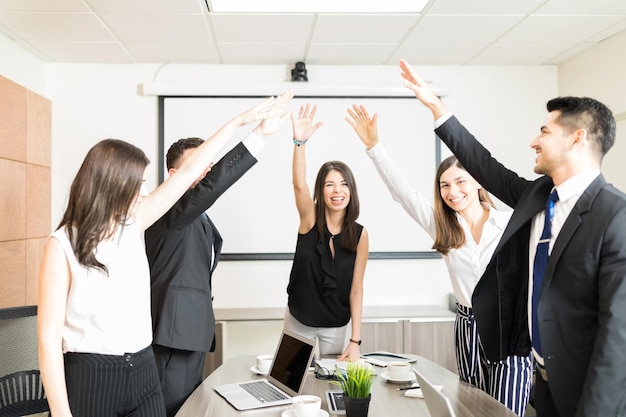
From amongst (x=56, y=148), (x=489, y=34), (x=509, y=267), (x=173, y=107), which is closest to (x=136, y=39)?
(x=173, y=107)

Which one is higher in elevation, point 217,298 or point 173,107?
point 173,107

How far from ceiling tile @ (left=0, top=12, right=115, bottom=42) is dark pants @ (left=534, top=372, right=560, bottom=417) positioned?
3180 millimetres

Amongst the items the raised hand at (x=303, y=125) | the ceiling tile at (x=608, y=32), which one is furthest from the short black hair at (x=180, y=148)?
the ceiling tile at (x=608, y=32)

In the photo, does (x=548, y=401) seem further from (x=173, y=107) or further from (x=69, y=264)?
(x=173, y=107)

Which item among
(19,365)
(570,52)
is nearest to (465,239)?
(19,365)

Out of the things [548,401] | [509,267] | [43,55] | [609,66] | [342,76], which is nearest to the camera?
[548,401]

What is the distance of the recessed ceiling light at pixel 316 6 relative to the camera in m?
3.38

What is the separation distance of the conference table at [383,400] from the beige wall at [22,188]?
84.1 inches

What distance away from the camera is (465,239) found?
8.50ft

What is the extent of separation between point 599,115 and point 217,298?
11.1 ft

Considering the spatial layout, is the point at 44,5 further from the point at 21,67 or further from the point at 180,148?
the point at 180,148

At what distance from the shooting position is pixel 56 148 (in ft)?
14.8

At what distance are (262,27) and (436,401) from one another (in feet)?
9.51

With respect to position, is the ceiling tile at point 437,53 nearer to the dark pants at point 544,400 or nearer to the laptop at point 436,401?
the dark pants at point 544,400
